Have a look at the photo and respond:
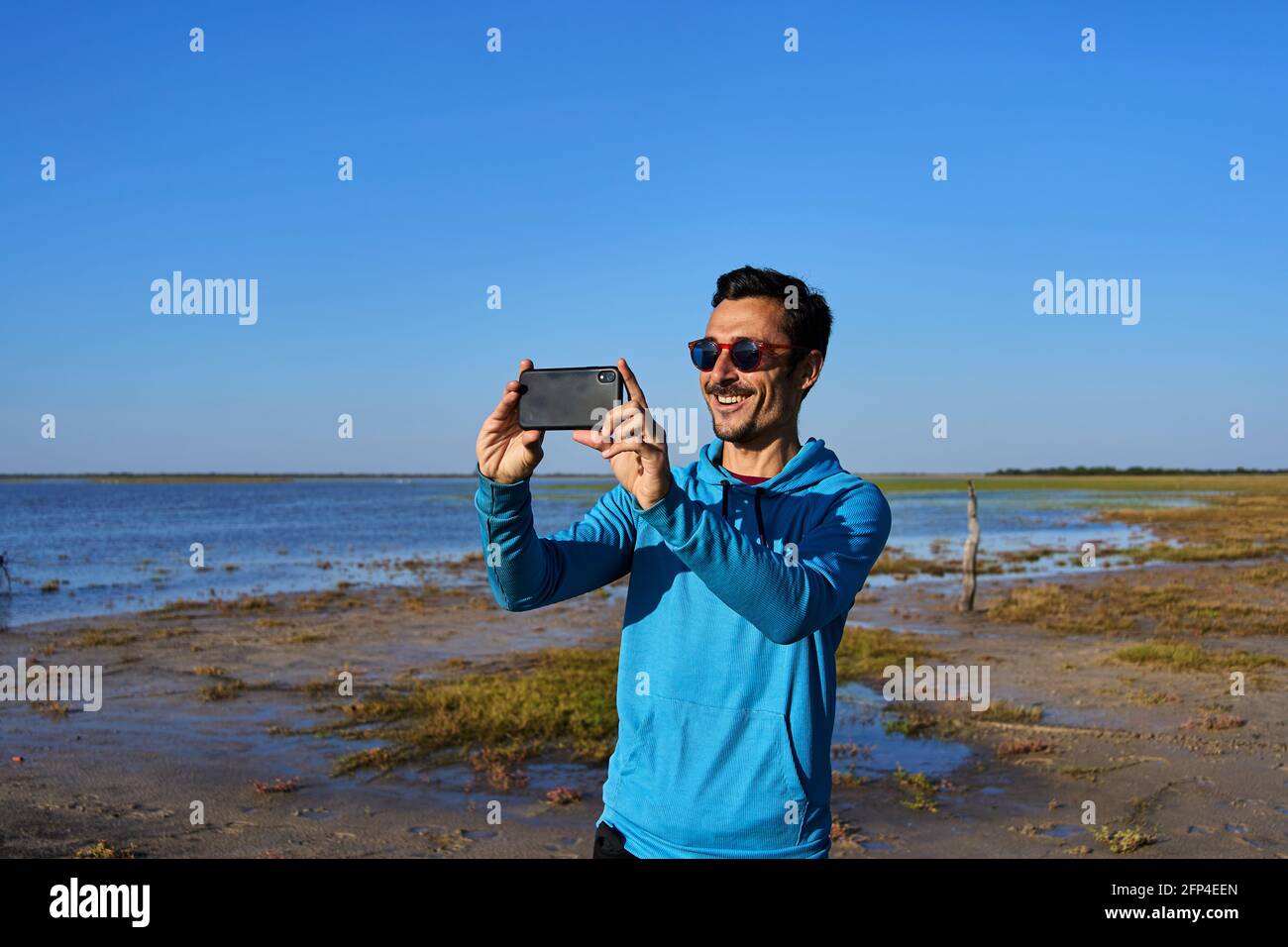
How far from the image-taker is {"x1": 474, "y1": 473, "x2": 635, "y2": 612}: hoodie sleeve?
9.36 ft

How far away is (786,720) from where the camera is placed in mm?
2801

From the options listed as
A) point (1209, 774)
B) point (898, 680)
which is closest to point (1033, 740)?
point (1209, 774)

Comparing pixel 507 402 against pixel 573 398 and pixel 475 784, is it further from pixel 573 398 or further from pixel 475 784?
pixel 475 784

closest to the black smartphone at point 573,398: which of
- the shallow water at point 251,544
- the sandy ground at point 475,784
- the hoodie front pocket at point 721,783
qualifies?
the hoodie front pocket at point 721,783

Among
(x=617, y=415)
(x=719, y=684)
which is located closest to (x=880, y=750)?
(x=719, y=684)

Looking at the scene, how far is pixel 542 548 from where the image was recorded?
299cm

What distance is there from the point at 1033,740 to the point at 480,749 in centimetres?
759

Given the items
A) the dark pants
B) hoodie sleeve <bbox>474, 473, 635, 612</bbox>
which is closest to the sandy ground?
the dark pants

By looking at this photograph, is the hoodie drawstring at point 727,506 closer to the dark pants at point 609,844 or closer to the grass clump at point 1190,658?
the dark pants at point 609,844

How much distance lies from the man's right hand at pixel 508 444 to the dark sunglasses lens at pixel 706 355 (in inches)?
23.3

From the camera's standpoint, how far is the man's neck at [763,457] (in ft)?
10.7

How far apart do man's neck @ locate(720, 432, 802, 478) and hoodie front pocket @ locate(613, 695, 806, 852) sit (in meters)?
0.85

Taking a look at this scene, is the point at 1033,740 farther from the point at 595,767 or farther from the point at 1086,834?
the point at 595,767

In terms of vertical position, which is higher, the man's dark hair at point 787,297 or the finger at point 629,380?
the man's dark hair at point 787,297
